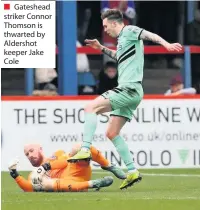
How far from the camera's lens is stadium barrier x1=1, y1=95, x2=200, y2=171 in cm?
1820

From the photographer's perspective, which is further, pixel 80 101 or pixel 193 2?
pixel 193 2

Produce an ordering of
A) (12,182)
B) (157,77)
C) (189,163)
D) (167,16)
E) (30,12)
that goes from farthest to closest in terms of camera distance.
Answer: (167,16), (157,77), (189,163), (12,182), (30,12)

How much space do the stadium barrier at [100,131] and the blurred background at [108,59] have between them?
4.65 ft

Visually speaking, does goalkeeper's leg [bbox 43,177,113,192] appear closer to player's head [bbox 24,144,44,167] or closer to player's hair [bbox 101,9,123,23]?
player's head [bbox 24,144,44,167]

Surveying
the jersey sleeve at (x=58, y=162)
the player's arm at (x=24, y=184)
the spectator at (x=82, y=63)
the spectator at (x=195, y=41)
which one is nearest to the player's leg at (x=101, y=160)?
the jersey sleeve at (x=58, y=162)

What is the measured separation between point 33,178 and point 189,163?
539cm

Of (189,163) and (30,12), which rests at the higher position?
(30,12)

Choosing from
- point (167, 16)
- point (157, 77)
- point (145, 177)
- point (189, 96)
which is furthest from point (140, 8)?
point (145, 177)

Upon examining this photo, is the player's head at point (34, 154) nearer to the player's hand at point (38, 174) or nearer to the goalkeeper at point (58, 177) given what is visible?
the goalkeeper at point (58, 177)

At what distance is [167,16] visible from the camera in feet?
81.6

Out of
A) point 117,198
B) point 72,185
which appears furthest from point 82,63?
point 117,198

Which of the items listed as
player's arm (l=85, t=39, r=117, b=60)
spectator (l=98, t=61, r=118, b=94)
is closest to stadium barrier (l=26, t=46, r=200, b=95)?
spectator (l=98, t=61, r=118, b=94)

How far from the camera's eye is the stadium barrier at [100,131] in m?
18.2

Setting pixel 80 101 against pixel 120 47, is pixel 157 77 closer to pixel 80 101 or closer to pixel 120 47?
pixel 80 101
